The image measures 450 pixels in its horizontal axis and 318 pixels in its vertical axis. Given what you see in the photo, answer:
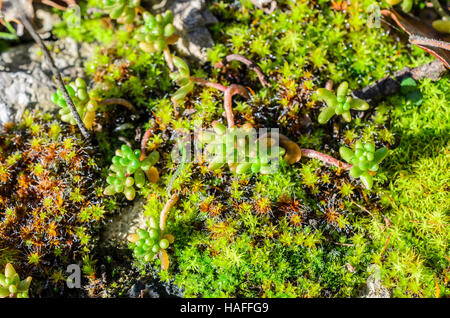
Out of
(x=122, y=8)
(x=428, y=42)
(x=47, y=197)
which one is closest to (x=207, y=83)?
(x=122, y=8)

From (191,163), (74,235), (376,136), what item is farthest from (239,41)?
(74,235)

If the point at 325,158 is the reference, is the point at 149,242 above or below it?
below

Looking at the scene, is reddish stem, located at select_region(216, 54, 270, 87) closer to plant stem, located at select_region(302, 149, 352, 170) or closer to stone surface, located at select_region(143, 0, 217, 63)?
stone surface, located at select_region(143, 0, 217, 63)

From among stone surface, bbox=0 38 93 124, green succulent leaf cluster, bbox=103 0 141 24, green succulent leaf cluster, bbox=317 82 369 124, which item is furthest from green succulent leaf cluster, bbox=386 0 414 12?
stone surface, bbox=0 38 93 124

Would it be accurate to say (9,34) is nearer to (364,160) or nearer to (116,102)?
(116,102)

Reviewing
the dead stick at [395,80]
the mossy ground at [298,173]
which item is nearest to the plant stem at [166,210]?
the mossy ground at [298,173]
